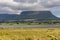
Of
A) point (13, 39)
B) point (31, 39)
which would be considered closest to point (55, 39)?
point (31, 39)

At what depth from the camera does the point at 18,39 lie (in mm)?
21781

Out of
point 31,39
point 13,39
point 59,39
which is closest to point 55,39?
point 59,39

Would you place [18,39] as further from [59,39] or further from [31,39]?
[59,39]

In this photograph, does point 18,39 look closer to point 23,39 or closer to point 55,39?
point 23,39

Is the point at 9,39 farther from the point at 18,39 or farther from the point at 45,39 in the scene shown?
the point at 45,39

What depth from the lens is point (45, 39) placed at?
22281 mm

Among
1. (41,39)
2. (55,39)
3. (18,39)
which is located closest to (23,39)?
(18,39)

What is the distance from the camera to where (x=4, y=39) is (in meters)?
21.8

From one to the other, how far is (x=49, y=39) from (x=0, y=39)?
487cm

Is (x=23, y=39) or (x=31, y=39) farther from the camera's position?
(x=23, y=39)

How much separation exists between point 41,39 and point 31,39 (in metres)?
1.99

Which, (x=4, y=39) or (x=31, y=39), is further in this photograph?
(x=4, y=39)

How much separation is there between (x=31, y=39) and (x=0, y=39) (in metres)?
3.20

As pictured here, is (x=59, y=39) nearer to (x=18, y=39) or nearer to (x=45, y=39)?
(x=45, y=39)
